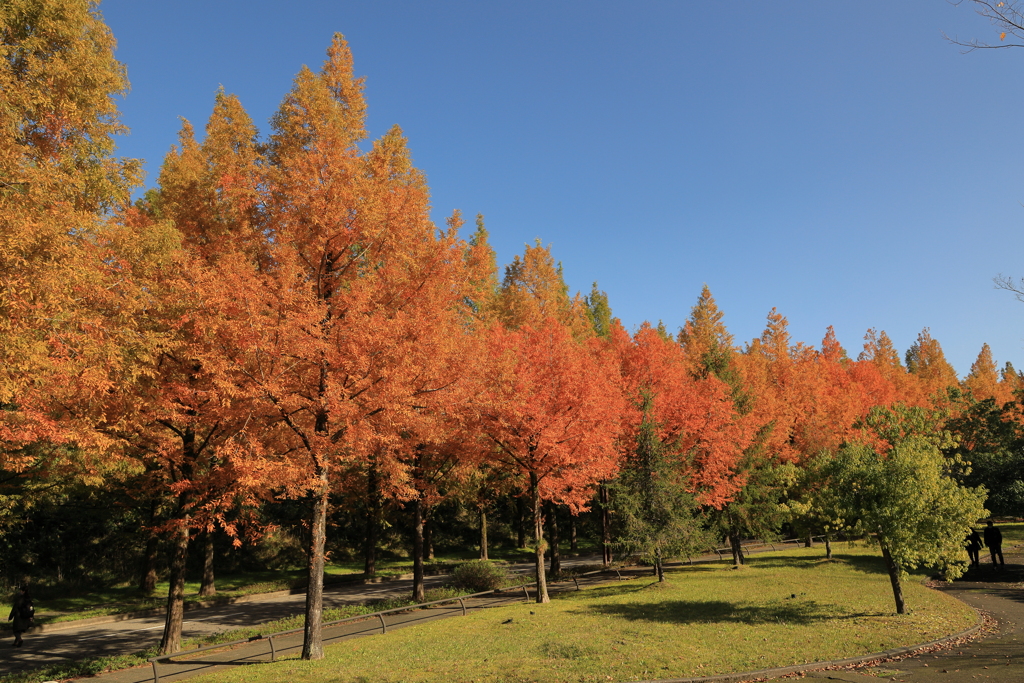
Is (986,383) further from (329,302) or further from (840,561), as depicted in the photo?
(329,302)

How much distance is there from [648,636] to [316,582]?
319 inches

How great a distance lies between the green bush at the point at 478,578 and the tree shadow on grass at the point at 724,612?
18.1 feet

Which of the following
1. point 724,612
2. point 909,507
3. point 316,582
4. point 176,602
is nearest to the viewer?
point 316,582

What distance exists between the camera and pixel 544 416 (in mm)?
19547

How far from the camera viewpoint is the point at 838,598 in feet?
57.6

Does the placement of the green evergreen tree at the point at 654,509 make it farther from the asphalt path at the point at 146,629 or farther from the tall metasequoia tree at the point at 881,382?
the tall metasequoia tree at the point at 881,382

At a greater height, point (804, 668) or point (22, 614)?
point (22, 614)

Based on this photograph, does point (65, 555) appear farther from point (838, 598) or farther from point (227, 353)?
point (838, 598)

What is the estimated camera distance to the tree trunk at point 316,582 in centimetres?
1279

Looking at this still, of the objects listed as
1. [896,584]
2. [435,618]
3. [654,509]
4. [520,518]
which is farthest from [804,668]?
[520,518]

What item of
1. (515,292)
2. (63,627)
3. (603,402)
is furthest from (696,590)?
(63,627)

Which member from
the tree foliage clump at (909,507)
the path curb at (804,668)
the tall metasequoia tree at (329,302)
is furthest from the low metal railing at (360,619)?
the tree foliage clump at (909,507)

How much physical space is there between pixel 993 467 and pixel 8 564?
4105cm

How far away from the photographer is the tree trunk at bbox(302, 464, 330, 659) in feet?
42.0
